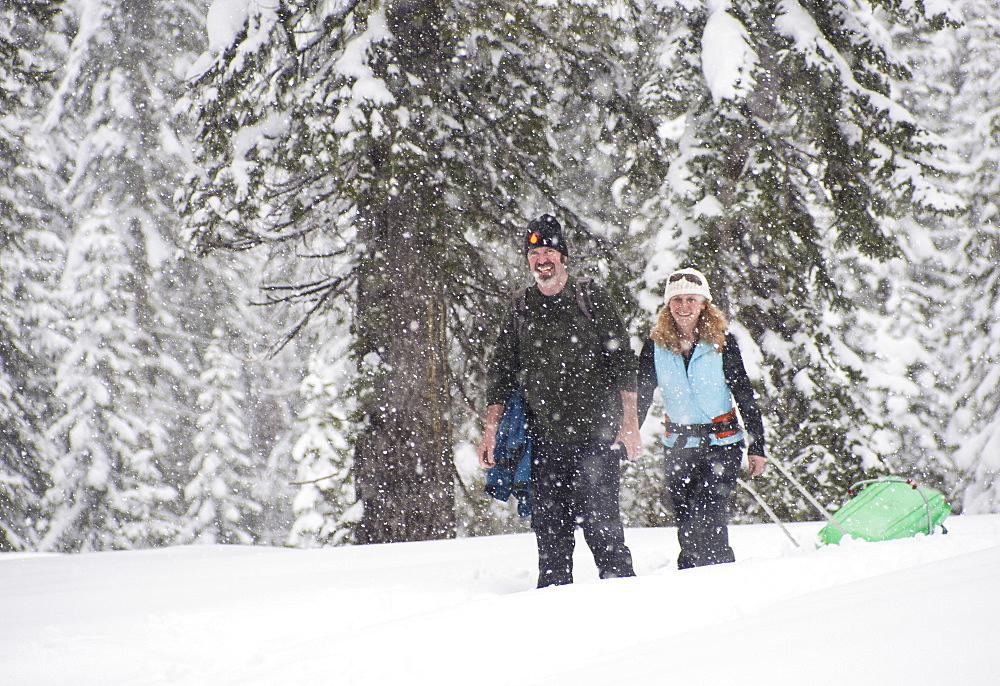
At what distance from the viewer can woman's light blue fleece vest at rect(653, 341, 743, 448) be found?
4848 mm

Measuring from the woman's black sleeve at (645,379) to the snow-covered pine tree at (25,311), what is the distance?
44.2ft

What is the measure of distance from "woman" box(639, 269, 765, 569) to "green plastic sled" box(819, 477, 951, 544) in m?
0.87

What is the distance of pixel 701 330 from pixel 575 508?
1.35m

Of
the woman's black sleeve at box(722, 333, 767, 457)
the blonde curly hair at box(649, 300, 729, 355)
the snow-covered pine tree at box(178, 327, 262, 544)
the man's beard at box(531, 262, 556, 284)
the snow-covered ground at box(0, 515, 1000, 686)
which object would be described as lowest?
the snow-covered ground at box(0, 515, 1000, 686)

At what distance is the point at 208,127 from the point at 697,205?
5309 mm

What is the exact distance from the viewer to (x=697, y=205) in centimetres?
906

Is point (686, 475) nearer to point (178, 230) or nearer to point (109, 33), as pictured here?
point (178, 230)

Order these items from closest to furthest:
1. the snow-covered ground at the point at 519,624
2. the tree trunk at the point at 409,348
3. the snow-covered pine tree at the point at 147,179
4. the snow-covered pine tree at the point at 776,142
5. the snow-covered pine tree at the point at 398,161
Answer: the snow-covered ground at the point at 519,624, the snow-covered pine tree at the point at 398,161, the tree trunk at the point at 409,348, the snow-covered pine tree at the point at 776,142, the snow-covered pine tree at the point at 147,179

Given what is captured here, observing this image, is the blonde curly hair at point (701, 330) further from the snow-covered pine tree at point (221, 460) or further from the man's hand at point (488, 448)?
the snow-covered pine tree at point (221, 460)

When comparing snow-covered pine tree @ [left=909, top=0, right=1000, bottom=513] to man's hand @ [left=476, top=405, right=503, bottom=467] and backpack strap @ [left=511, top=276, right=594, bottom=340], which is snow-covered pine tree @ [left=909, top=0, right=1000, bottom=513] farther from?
man's hand @ [left=476, top=405, right=503, bottom=467]

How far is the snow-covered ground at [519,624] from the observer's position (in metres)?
2.31

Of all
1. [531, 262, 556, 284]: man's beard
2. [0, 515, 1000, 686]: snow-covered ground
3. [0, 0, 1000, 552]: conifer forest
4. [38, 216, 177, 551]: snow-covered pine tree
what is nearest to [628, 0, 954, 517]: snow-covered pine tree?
[0, 0, 1000, 552]: conifer forest

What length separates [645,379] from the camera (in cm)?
520

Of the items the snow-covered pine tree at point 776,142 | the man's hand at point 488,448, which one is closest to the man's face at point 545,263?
the man's hand at point 488,448
